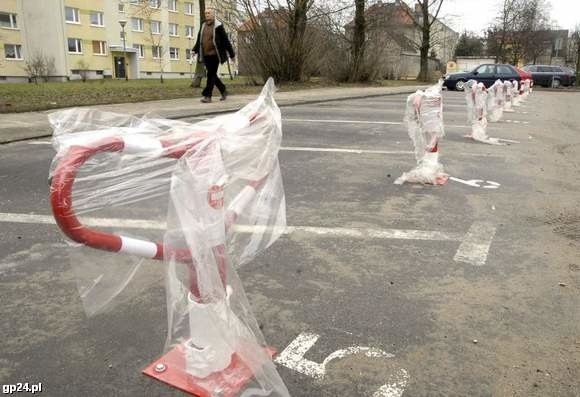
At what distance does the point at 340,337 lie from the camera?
2943mm

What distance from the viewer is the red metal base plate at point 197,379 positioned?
2.41 m

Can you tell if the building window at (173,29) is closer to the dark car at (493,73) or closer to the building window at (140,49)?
the building window at (140,49)

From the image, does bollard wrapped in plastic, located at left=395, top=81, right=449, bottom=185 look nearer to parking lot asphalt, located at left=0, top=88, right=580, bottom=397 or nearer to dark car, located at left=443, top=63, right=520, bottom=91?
parking lot asphalt, located at left=0, top=88, right=580, bottom=397

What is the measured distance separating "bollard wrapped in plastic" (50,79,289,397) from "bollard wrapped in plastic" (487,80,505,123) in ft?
38.1

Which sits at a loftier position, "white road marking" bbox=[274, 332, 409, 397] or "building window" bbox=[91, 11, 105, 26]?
"building window" bbox=[91, 11, 105, 26]

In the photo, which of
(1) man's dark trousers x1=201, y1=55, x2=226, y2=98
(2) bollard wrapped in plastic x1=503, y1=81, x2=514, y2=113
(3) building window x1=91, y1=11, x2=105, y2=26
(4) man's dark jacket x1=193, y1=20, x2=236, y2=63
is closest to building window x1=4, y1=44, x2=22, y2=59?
(3) building window x1=91, y1=11, x2=105, y2=26

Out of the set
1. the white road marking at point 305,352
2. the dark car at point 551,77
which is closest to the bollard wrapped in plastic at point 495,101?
the white road marking at point 305,352

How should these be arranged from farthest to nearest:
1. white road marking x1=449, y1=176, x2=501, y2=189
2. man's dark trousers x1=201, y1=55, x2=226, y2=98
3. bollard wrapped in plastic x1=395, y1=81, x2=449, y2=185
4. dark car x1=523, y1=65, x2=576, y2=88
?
dark car x1=523, y1=65, x2=576, y2=88
man's dark trousers x1=201, y1=55, x2=226, y2=98
white road marking x1=449, y1=176, x2=501, y2=189
bollard wrapped in plastic x1=395, y1=81, x2=449, y2=185

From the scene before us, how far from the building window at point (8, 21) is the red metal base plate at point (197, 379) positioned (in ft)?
180

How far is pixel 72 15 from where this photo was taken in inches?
2080

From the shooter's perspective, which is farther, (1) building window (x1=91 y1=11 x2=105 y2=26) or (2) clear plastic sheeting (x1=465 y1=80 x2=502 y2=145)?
(1) building window (x1=91 y1=11 x2=105 y2=26)

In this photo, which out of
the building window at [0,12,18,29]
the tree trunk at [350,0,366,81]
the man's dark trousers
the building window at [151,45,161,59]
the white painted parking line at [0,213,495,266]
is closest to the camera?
the white painted parking line at [0,213,495,266]

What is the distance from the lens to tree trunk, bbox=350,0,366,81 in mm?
30547

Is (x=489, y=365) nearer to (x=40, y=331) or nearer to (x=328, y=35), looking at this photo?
(x=40, y=331)
